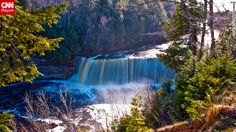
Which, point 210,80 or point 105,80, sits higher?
point 210,80

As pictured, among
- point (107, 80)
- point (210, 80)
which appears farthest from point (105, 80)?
point (210, 80)

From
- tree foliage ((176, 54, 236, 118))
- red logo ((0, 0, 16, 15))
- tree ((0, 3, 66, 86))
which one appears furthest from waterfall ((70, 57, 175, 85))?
red logo ((0, 0, 16, 15))

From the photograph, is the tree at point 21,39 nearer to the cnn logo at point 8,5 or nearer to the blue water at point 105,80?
the cnn logo at point 8,5

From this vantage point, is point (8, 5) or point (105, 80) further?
point (105, 80)

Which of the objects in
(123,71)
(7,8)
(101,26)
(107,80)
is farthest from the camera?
(101,26)

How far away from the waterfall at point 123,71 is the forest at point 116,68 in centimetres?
11

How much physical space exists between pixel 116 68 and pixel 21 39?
33731 millimetres

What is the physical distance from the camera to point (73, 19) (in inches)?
2063

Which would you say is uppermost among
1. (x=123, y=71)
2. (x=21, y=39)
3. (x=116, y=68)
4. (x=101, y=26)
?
(x=101, y=26)

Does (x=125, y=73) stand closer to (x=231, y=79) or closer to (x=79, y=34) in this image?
(x=79, y=34)

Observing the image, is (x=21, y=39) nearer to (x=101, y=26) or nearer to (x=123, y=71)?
(x=123, y=71)

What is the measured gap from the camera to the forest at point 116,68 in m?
5.63

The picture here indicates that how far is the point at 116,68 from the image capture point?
39344mm

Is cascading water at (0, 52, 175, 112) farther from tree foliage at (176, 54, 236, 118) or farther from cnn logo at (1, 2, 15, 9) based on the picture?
cnn logo at (1, 2, 15, 9)
